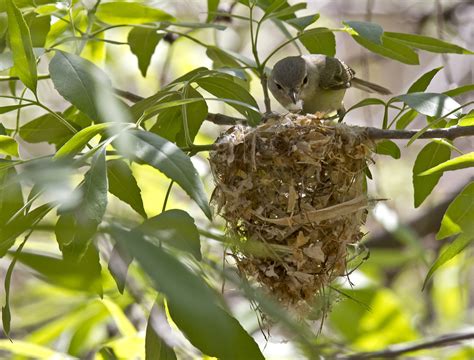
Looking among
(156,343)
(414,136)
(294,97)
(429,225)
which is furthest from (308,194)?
(429,225)

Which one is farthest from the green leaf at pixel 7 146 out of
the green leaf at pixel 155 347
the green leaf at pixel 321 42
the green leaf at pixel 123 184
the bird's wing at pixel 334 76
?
the bird's wing at pixel 334 76

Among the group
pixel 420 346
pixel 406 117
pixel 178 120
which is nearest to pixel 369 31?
pixel 406 117

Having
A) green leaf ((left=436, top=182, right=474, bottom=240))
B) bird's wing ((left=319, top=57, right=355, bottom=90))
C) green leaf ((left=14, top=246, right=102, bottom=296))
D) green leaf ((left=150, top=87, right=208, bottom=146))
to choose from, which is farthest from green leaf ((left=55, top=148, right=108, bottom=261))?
bird's wing ((left=319, top=57, right=355, bottom=90))

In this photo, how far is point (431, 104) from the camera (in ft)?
8.14

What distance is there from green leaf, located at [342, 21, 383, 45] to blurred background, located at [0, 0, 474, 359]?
25.5 inches

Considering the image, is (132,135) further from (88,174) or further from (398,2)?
(398,2)

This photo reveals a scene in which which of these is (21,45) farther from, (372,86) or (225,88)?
(372,86)

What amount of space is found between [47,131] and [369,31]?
4.04ft

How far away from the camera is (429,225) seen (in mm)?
5520

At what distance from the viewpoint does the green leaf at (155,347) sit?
91.2 inches

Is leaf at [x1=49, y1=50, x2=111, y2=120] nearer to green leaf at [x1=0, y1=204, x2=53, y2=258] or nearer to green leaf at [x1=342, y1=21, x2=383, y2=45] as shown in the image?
green leaf at [x1=0, y1=204, x2=53, y2=258]

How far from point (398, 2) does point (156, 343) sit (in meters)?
5.28

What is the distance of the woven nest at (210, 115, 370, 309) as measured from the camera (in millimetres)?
2693

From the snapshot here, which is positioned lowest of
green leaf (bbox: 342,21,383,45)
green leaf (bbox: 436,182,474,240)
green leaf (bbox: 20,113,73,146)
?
green leaf (bbox: 436,182,474,240)
